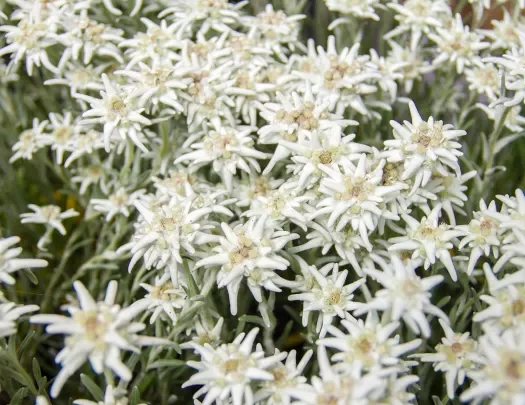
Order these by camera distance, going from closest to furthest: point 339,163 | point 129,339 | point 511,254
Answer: point 129,339
point 511,254
point 339,163

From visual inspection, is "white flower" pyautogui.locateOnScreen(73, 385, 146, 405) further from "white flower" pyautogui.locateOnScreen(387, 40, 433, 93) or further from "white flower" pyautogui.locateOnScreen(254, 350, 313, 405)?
"white flower" pyautogui.locateOnScreen(387, 40, 433, 93)

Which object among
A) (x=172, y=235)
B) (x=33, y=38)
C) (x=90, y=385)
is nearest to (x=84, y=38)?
(x=33, y=38)

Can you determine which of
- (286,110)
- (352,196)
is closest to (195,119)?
(286,110)

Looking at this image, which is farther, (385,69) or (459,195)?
(385,69)

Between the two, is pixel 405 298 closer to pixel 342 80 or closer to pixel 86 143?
pixel 342 80

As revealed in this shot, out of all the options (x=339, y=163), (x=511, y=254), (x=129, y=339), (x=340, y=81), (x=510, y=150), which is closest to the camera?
(x=129, y=339)

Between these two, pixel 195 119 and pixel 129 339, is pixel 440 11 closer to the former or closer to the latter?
pixel 195 119

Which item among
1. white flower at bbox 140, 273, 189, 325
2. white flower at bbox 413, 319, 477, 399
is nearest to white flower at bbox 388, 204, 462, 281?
white flower at bbox 413, 319, 477, 399
